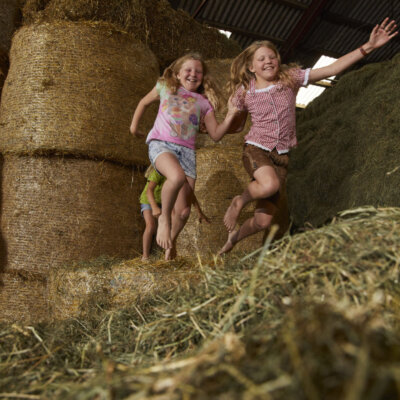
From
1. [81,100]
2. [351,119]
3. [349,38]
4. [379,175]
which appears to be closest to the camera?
[379,175]

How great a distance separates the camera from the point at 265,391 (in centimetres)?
43

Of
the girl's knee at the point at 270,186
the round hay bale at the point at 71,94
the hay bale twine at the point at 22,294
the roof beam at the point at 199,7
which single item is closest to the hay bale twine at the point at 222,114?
the round hay bale at the point at 71,94

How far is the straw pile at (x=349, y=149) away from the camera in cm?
204

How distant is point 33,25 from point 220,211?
1784mm

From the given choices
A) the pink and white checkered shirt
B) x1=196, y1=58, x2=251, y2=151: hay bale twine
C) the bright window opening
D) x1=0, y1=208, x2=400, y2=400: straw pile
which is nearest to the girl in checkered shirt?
the pink and white checkered shirt

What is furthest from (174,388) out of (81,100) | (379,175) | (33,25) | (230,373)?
(33,25)

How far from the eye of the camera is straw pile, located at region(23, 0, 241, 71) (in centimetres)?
281

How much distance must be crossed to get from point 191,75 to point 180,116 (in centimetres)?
28

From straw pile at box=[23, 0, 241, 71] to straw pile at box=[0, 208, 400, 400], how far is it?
2.30 m

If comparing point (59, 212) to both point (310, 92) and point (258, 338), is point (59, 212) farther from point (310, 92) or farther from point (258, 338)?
point (310, 92)

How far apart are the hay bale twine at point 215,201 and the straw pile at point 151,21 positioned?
42.3 inches

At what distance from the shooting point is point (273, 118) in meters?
2.17

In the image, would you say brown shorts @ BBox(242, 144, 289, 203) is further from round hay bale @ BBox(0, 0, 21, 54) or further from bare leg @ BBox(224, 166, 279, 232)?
round hay bale @ BBox(0, 0, 21, 54)

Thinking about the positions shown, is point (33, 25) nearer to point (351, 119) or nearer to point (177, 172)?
point (177, 172)
